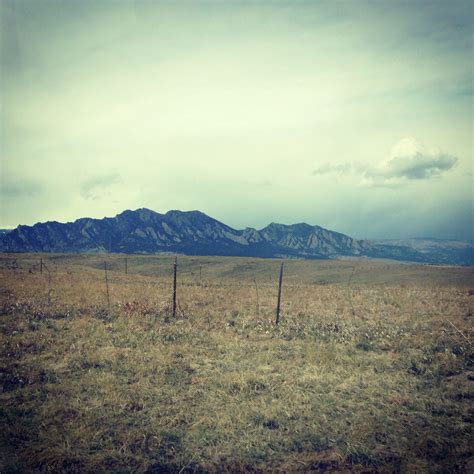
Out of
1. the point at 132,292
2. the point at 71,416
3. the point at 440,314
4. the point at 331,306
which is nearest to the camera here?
the point at 71,416

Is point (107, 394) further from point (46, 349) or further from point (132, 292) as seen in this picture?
point (132, 292)

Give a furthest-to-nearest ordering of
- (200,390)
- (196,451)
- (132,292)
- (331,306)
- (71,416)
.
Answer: (132,292), (331,306), (200,390), (71,416), (196,451)

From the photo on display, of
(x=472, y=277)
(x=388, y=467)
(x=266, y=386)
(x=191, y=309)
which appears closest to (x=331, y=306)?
(x=191, y=309)

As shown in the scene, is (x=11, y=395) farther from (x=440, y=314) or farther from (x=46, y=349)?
(x=440, y=314)

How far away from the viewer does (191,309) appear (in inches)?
697

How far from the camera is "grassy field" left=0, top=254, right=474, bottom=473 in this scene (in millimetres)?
5652

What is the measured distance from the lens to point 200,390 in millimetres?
8141

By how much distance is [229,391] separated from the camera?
8.19 m

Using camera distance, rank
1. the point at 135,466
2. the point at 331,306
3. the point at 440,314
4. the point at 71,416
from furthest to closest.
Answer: the point at 331,306 → the point at 440,314 → the point at 71,416 → the point at 135,466

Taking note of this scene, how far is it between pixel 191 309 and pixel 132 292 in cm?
723

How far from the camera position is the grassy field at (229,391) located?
5652 mm

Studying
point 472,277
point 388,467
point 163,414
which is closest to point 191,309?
point 163,414

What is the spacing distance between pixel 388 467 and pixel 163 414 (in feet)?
14.4

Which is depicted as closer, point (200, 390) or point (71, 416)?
point (71, 416)
